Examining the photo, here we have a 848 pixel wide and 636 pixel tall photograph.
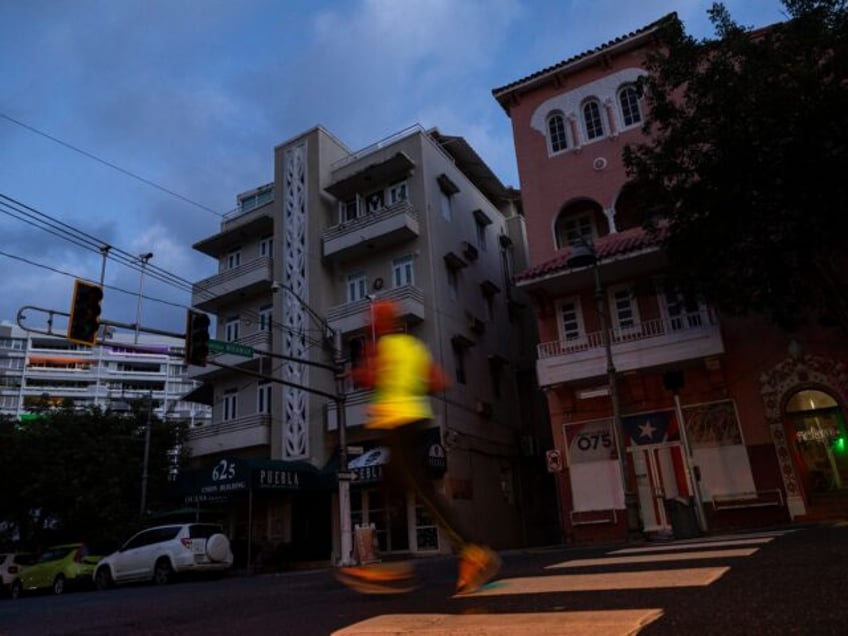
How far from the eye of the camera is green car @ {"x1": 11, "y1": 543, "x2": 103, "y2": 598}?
20.6 metres

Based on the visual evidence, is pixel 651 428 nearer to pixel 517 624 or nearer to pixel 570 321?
pixel 570 321

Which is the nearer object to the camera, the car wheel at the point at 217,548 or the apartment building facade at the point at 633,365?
the apartment building facade at the point at 633,365

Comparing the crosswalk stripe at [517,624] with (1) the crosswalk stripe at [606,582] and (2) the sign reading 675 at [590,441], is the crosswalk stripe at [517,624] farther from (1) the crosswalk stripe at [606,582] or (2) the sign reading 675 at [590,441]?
(2) the sign reading 675 at [590,441]

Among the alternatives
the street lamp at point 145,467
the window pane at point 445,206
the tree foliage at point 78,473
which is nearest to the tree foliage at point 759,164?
the window pane at point 445,206

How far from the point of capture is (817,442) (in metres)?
17.5

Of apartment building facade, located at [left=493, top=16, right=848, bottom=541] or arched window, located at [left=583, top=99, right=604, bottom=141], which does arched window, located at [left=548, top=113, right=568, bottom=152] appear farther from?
arched window, located at [left=583, top=99, right=604, bottom=141]

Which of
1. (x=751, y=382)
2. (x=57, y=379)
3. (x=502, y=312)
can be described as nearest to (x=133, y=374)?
(x=57, y=379)

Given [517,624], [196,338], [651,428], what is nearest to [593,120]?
[651,428]

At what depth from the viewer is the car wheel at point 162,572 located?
693 inches

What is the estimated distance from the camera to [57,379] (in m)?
100

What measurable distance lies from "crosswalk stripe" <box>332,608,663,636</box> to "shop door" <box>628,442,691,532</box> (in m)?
16.0

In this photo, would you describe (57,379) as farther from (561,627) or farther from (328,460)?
(561,627)

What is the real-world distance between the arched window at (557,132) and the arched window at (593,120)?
0.80 m

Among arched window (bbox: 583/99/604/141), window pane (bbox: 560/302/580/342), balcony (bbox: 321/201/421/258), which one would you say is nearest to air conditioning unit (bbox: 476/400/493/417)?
window pane (bbox: 560/302/580/342)
